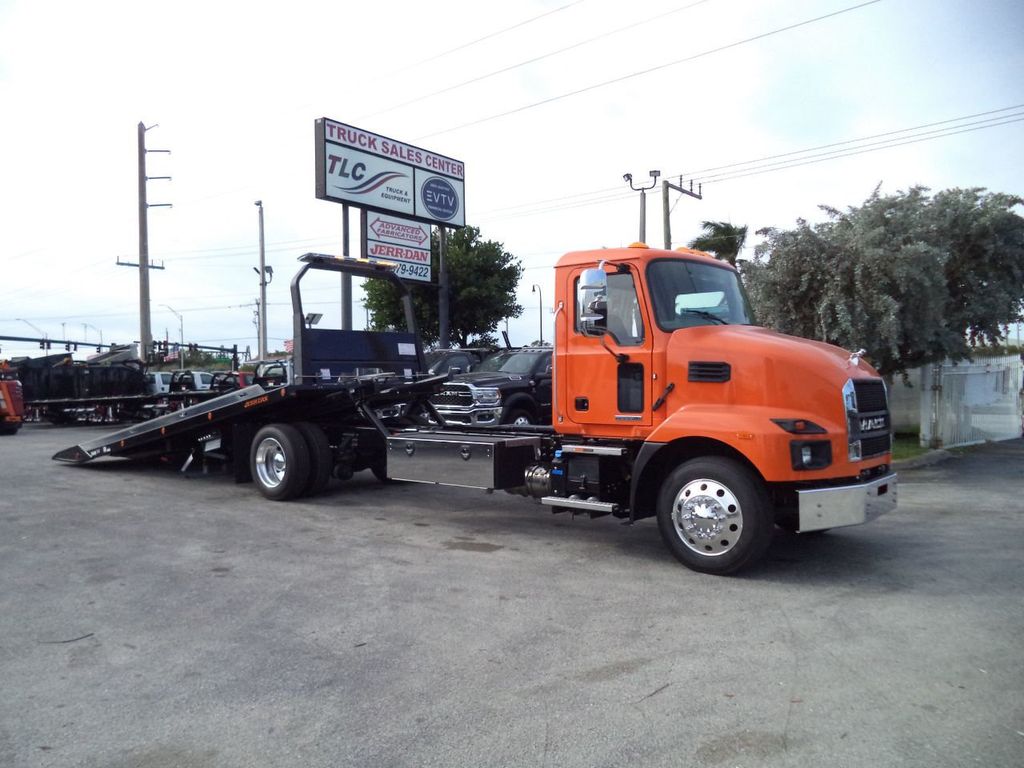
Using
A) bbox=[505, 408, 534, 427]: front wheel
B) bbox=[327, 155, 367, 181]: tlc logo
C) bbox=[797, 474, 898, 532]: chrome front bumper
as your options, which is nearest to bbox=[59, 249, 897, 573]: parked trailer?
bbox=[797, 474, 898, 532]: chrome front bumper

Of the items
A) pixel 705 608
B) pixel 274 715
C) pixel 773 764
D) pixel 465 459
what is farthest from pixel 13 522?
pixel 773 764

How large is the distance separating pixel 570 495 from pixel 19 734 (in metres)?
4.47

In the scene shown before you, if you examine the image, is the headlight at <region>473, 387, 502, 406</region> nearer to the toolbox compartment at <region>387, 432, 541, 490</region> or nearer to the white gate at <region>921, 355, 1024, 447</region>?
the toolbox compartment at <region>387, 432, 541, 490</region>

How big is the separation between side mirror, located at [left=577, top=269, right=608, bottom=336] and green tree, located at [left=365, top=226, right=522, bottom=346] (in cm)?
2115

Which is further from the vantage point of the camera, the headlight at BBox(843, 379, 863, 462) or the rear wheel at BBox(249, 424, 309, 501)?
the rear wheel at BBox(249, 424, 309, 501)

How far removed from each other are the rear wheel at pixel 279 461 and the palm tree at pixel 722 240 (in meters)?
21.4

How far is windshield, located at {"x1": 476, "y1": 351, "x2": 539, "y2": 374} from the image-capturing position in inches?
568

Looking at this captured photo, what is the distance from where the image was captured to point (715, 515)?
6.11 m

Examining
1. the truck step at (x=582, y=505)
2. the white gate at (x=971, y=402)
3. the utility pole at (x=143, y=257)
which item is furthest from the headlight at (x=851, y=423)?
the utility pole at (x=143, y=257)

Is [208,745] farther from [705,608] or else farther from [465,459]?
[465,459]

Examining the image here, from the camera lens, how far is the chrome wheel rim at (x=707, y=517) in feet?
19.8

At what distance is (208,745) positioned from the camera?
140 inches

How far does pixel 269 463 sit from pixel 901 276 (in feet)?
33.6

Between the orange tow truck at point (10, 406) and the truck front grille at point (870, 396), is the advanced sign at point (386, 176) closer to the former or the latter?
the orange tow truck at point (10, 406)
